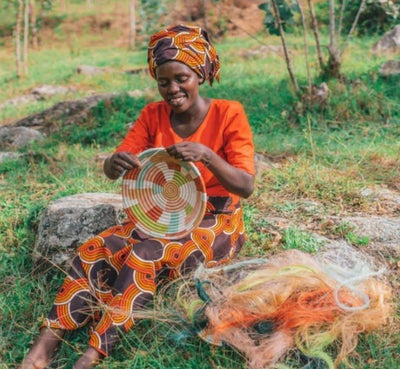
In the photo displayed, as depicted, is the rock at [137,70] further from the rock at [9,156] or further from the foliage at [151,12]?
the rock at [9,156]

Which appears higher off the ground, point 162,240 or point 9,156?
point 162,240

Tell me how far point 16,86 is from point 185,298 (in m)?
9.28

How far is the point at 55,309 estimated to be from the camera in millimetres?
2600

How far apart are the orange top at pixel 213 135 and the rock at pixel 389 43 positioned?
245 inches

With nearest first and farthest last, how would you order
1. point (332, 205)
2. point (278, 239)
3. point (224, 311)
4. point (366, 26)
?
point (224, 311), point (278, 239), point (332, 205), point (366, 26)

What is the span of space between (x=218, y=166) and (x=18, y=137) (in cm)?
443

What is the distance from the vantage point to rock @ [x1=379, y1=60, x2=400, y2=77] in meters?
6.37

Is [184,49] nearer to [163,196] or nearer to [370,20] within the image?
[163,196]

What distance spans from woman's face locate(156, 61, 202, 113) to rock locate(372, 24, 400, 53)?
20.8 feet

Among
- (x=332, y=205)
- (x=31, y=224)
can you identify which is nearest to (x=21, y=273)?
(x=31, y=224)

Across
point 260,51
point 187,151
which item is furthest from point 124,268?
point 260,51

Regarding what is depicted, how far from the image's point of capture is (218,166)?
2.54 metres

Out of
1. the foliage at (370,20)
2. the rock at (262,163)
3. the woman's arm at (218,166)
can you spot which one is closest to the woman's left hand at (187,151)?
the woman's arm at (218,166)

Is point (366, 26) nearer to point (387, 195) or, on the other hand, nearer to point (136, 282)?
point (387, 195)
